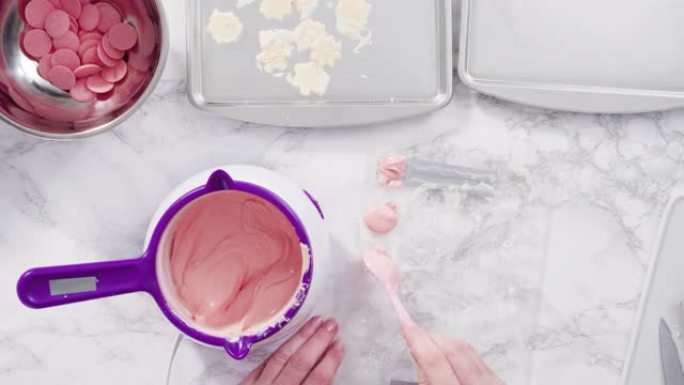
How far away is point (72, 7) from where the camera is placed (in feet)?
2.73

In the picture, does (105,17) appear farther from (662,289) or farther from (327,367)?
(662,289)

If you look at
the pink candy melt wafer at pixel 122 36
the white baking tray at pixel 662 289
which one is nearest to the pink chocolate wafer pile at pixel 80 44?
the pink candy melt wafer at pixel 122 36

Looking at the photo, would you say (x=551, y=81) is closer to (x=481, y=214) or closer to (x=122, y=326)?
(x=481, y=214)

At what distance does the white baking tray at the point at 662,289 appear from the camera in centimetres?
88

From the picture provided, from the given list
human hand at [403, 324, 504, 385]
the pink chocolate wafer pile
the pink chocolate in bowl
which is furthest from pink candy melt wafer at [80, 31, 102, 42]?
human hand at [403, 324, 504, 385]

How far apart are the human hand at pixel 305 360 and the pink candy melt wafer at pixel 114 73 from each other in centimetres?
31

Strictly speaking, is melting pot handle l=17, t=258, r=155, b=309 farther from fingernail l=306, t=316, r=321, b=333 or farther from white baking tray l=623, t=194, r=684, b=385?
white baking tray l=623, t=194, r=684, b=385

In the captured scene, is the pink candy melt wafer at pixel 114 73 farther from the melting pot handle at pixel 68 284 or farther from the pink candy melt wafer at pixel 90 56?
the melting pot handle at pixel 68 284

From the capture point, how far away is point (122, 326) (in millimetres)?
888

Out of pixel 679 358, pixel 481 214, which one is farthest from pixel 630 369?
pixel 481 214

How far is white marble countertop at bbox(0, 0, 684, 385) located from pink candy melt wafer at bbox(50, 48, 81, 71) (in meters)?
0.08

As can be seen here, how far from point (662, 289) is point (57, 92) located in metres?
0.65

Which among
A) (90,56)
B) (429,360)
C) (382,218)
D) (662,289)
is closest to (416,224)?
(382,218)

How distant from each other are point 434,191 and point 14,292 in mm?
445
